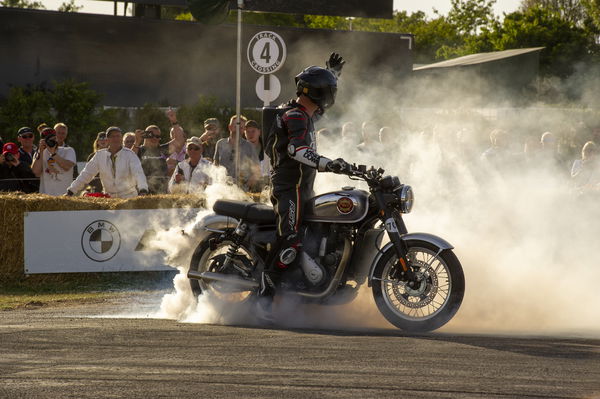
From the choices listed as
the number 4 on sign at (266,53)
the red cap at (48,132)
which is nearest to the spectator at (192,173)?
the red cap at (48,132)

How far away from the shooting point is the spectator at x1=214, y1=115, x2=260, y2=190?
571 inches

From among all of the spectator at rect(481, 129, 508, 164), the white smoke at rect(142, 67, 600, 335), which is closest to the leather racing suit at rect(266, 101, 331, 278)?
the white smoke at rect(142, 67, 600, 335)

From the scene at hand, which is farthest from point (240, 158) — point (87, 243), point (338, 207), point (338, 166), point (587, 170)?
point (338, 166)

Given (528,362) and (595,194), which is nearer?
(528,362)

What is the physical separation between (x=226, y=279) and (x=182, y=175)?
201 inches

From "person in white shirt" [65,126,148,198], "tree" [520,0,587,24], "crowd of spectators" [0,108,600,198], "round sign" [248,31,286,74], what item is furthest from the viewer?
"tree" [520,0,587,24]

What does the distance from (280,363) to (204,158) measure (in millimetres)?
8188

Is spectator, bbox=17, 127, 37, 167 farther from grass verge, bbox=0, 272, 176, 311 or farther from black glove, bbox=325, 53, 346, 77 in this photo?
black glove, bbox=325, 53, 346, 77

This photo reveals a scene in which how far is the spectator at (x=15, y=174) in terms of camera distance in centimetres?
1502

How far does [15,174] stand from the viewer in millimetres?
15195

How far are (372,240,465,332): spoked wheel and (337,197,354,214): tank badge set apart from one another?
48 centimetres

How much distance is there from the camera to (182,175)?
544 inches

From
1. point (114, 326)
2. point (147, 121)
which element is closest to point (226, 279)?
point (114, 326)

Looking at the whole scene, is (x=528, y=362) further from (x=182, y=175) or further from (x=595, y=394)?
(x=182, y=175)
